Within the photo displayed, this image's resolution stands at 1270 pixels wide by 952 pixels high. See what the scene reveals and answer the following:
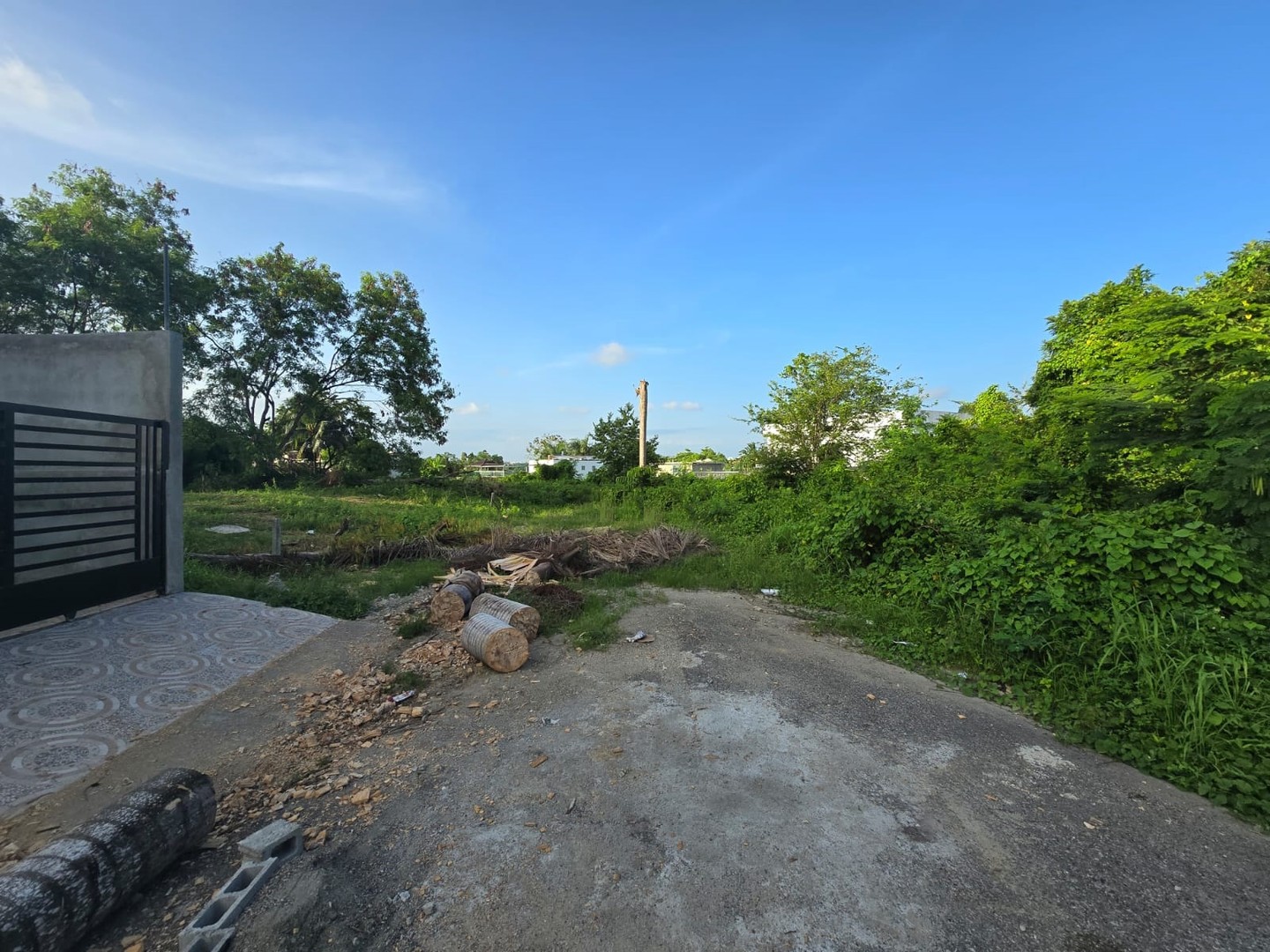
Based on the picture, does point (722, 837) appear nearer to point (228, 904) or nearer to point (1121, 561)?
point (228, 904)

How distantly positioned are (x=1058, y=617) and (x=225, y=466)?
25.5 metres

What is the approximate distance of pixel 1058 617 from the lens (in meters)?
4.32

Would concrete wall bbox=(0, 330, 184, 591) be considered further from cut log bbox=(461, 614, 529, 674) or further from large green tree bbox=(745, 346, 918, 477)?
large green tree bbox=(745, 346, 918, 477)

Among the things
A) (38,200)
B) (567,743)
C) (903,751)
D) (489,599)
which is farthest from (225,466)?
(903,751)

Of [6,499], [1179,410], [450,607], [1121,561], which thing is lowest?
[450,607]

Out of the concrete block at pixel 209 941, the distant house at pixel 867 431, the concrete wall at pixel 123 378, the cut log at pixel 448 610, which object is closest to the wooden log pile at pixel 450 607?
the cut log at pixel 448 610

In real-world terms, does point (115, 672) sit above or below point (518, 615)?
below

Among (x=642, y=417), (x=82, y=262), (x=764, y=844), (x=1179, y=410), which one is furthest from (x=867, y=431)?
(x=82, y=262)

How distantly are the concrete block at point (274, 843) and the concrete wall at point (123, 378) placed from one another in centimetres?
450

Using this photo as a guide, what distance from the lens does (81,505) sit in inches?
199

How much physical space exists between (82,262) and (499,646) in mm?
20588

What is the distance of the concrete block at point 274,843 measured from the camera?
2037 millimetres

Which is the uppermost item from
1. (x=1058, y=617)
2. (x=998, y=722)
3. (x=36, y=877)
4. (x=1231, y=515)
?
(x=1231, y=515)

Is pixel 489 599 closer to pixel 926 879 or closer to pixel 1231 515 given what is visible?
pixel 926 879
